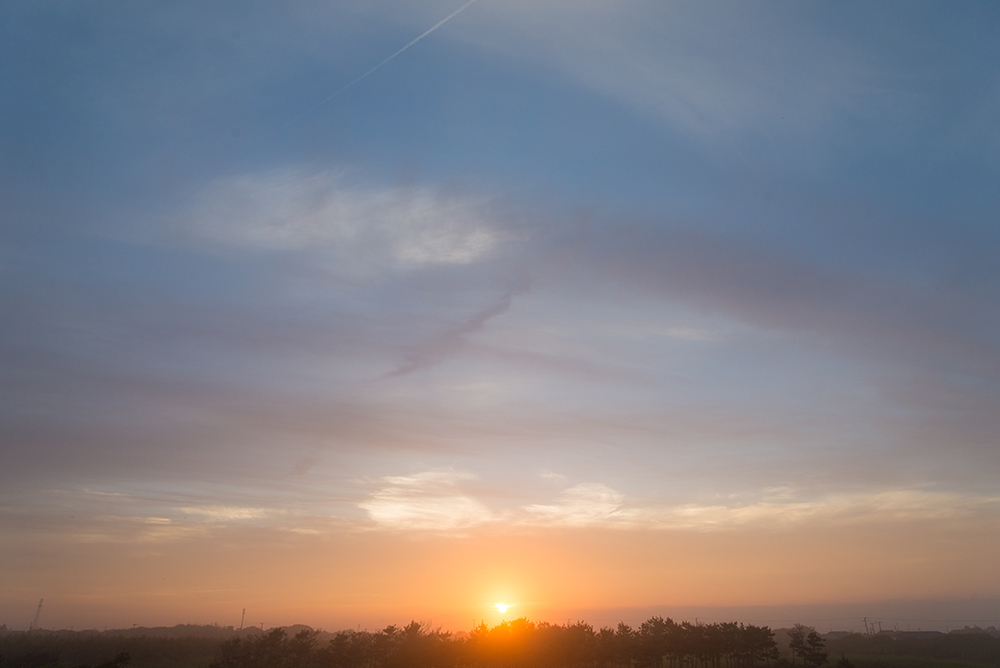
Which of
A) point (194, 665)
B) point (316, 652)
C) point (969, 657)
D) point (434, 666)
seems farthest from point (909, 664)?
point (194, 665)

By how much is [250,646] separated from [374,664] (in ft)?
59.8

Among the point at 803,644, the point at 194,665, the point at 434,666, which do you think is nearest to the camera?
the point at 434,666

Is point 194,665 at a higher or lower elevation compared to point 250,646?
lower

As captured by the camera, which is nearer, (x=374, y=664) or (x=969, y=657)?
(x=374, y=664)

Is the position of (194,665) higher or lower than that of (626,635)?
lower

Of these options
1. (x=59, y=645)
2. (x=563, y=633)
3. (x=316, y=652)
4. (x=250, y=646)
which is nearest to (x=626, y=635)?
(x=563, y=633)

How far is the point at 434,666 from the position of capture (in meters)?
79.8

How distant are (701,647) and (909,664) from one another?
2801 cm

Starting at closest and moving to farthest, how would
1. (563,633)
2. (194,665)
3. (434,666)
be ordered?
(434,666)
(563,633)
(194,665)

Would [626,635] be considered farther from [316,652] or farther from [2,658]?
[2,658]

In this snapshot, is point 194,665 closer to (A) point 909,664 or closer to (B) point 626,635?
(B) point 626,635

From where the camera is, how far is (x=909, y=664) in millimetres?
80625

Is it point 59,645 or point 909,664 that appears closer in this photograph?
point 909,664

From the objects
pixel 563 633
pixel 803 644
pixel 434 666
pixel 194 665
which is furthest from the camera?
pixel 194 665
